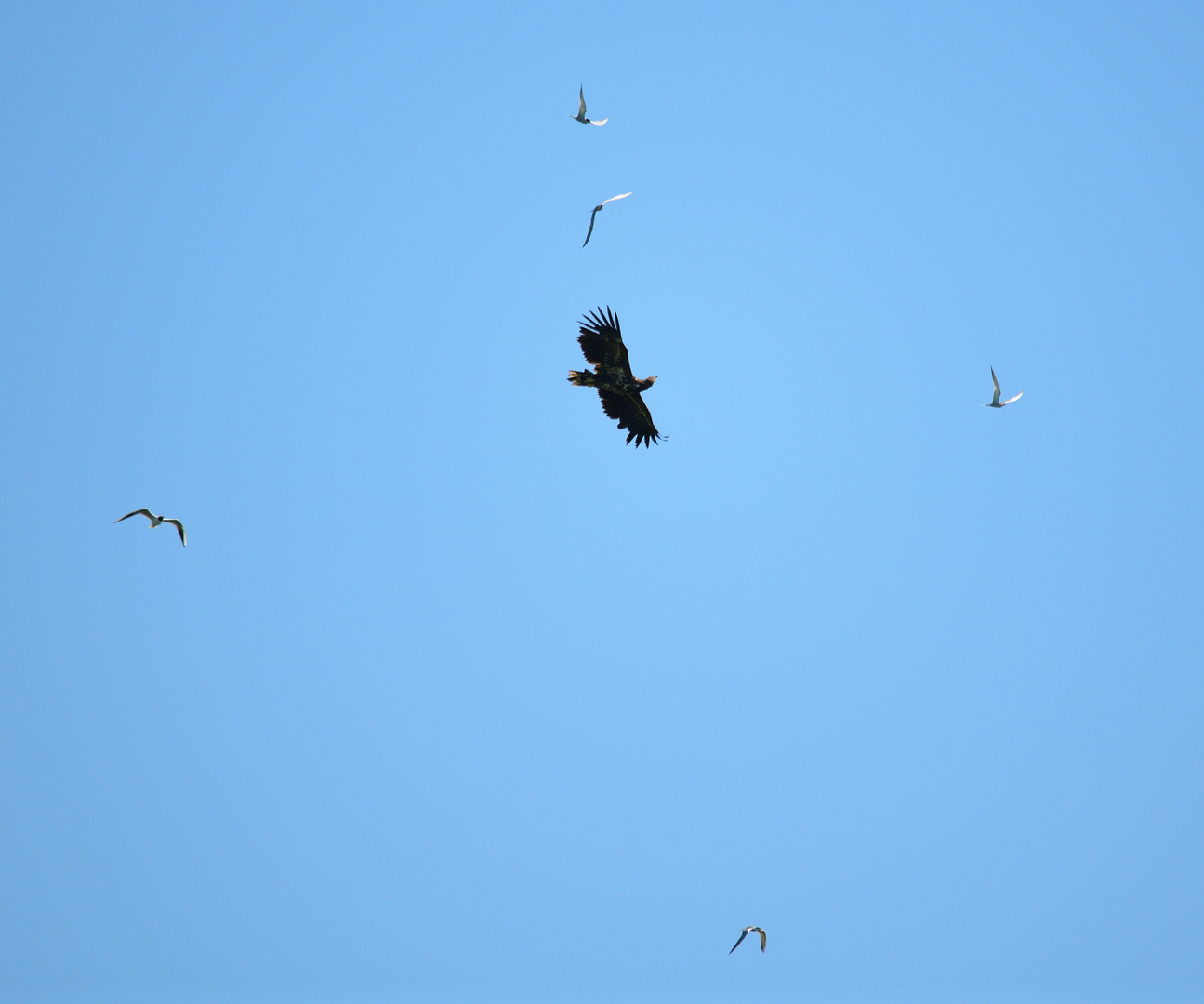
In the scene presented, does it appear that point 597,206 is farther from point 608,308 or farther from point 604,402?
point 604,402

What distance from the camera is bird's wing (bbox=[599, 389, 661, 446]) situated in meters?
42.5

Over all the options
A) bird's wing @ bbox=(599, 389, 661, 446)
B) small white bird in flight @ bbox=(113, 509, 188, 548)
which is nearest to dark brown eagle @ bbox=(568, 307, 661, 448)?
bird's wing @ bbox=(599, 389, 661, 446)

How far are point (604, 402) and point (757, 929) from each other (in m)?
20.5

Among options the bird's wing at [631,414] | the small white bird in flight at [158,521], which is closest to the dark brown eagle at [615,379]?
the bird's wing at [631,414]

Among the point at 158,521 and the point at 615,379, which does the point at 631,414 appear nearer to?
the point at 615,379

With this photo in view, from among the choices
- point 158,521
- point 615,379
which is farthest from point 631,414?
point 158,521

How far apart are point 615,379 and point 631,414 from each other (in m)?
2.41

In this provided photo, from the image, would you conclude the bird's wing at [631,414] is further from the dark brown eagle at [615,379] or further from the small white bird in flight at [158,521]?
the small white bird in flight at [158,521]

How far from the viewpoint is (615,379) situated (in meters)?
41.2

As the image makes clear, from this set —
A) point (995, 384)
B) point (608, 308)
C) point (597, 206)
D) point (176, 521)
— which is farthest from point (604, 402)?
point (176, 521)

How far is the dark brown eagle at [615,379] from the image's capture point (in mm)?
39781

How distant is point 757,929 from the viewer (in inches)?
1324

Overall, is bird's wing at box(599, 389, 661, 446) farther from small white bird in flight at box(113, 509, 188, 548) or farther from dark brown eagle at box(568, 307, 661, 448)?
small white bird in flight at box(113, 509, 188, 548)

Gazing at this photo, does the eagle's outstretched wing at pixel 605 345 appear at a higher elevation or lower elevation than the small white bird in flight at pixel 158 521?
higher
